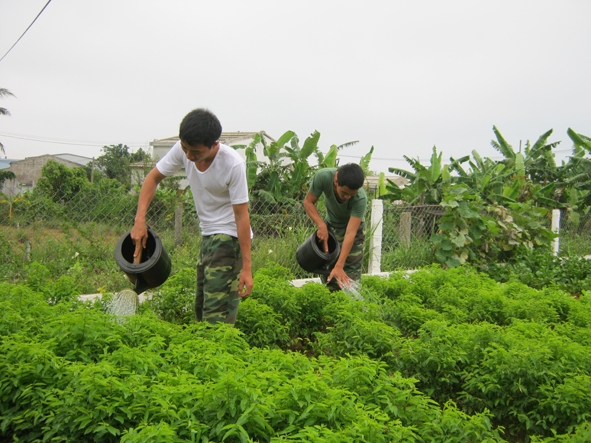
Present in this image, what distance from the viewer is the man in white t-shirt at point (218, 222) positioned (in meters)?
4.52

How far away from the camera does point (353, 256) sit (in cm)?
672

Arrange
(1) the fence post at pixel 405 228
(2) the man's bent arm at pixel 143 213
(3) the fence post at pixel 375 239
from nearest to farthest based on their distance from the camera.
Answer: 1. (2) the man's bent arm at pixel 143 213
2. (3) the fence post at pixel 375 239
3. (1) the fence post at pixel 405 228

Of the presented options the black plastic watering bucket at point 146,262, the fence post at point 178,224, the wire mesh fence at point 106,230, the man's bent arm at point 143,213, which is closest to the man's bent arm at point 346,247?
the wire mesh fence at point 106,230

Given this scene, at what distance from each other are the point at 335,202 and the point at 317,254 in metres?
0.66

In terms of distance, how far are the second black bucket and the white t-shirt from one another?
67.9 inches

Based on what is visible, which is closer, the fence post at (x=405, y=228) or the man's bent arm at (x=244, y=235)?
the man's bent arm at (x=244, y=235)

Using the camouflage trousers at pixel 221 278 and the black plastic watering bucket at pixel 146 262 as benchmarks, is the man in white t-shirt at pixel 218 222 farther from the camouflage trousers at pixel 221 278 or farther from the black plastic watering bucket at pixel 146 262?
the black plastic watering bucket at pixel 146 262

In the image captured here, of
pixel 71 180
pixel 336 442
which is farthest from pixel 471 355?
pixel 71 180

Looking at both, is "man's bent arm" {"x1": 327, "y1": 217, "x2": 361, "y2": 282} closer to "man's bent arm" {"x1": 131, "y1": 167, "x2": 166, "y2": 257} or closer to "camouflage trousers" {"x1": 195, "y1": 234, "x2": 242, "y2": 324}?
"camouflage trousers" {"x1": 195, "y1": 234, "x2": 242, "y2": 324}

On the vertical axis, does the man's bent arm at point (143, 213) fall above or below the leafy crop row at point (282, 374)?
above

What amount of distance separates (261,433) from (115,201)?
5.53 m

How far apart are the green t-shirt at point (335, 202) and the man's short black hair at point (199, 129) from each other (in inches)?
93.7

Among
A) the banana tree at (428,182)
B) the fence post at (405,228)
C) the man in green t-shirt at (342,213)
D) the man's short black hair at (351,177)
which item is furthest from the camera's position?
the banana tree at (428,182)

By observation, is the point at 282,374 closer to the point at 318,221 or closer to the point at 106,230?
the point at 318,221
